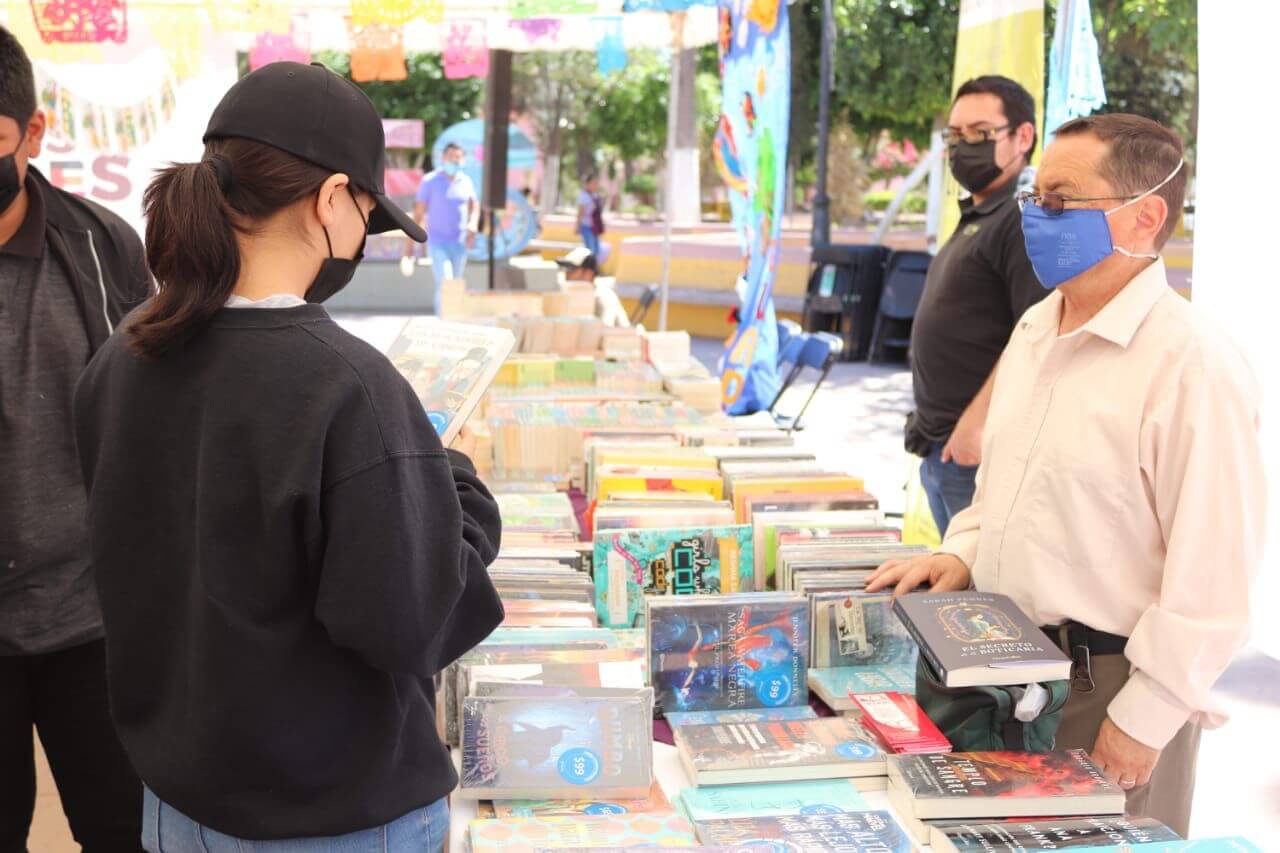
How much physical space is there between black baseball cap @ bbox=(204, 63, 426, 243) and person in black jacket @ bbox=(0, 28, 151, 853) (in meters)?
0.93

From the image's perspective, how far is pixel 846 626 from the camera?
7.99ft

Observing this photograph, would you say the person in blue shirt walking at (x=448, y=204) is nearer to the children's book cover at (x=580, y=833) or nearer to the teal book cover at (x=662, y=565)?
the teal book cover at (x=662, y=565)

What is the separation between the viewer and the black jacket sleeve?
136cm

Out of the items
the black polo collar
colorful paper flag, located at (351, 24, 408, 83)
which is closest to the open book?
the black polo collar

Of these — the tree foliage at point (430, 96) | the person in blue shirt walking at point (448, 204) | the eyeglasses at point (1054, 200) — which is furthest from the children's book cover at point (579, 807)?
the tree foliage at point (430, 96)

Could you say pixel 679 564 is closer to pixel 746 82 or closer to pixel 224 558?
pixel 224 558

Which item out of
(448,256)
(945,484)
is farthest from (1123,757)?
(448,256)

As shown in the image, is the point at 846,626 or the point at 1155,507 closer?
the point at 1155,507

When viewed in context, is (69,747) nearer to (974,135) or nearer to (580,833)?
(580,833)

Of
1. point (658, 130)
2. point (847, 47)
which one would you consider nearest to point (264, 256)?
point (847, 47)

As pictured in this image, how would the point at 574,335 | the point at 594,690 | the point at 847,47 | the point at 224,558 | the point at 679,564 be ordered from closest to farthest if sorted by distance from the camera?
the point at 224,558 < the point at 594,690 < the point at 679,564 < the point at 574,335 < the point at 847,47

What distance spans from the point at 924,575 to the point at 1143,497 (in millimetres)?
507

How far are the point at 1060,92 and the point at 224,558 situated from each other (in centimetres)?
404

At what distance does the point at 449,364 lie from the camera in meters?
1.96
